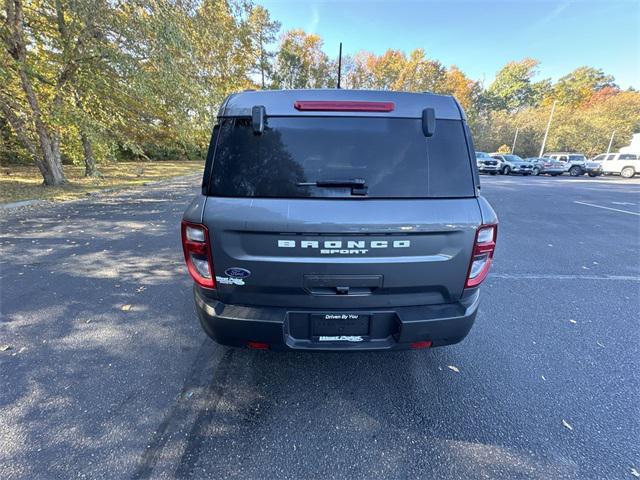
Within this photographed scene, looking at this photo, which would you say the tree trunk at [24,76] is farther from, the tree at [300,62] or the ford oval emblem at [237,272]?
the tree at [300,62]

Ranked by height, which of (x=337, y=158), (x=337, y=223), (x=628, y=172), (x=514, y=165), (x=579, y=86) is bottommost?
(x=628, y=172)

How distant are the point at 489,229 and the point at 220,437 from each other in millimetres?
2133

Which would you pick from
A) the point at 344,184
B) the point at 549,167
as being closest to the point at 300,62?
the point at 549,167

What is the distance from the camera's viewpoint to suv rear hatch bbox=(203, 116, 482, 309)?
70.3 inches

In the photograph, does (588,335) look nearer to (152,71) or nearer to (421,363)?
(421,363)

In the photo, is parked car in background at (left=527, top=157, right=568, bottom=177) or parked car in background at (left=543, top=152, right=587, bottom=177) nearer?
parked car in background at (left=527, top=157, right=568, bottom=177)

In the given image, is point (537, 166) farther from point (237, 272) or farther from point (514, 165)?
point (237, 272)

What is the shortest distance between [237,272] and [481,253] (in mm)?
1572

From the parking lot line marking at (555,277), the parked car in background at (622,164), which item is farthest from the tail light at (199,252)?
the parked car in background at (622,164)

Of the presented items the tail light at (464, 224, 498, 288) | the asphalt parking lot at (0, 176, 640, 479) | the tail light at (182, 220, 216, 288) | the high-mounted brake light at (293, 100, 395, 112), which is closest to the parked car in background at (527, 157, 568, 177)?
the asphalt parking lot at (0, 176, 640, 479)

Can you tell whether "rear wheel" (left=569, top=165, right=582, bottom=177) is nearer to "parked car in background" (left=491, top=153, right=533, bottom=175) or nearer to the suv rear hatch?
"parked car in background" (left=491, top=153, right=533, bottom=175)

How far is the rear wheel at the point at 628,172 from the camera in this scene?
970 inches

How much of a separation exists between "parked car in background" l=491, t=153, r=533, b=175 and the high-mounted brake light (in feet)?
92.3

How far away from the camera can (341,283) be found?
1.86 meters
